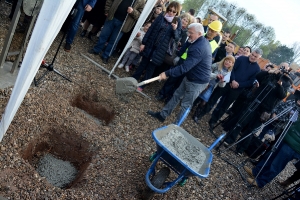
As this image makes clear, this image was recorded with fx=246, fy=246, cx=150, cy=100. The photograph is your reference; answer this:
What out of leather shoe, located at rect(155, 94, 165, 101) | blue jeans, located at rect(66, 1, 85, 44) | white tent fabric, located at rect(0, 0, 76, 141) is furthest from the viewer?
leather shoe, located at rect(155, 94, 165, 101)

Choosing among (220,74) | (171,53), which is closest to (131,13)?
(171,53)

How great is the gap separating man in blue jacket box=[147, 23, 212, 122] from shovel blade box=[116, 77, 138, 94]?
654 mm

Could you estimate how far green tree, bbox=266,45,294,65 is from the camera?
4622cm

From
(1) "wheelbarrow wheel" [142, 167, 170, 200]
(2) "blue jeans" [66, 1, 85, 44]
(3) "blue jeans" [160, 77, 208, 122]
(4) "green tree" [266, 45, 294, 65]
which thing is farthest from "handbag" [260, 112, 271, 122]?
(4) "green tree" [266, 45, 294, 65]

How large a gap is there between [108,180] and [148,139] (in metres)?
1.41

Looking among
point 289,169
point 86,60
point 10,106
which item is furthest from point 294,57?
point 10,106

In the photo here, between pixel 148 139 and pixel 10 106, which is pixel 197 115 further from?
pixel 10 106

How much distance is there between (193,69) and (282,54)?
49.9m

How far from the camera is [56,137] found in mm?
3359

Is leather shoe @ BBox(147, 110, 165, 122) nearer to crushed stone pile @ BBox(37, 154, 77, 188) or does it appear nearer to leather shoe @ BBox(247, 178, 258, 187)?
Answer: leather shoe @ BBox(247, 178, 258, 187)

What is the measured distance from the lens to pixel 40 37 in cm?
178

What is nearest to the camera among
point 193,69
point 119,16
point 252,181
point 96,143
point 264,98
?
point 96,143

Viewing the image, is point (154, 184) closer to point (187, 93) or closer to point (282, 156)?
point (187, 93)

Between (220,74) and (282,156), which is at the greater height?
(220,74)
